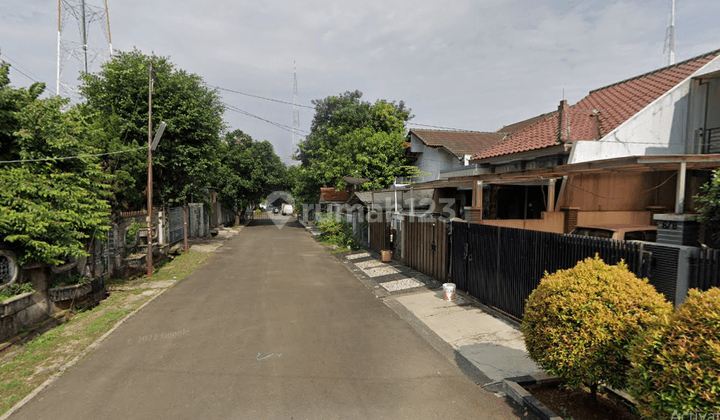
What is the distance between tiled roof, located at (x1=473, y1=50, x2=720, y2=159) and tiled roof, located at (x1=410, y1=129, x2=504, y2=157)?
5.05 metres

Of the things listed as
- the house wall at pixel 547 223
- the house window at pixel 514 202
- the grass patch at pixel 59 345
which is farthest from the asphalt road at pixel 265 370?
the house window at pixel 514 202

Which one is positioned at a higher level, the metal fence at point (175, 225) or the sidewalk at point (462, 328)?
the metal fence at point (175, 225)

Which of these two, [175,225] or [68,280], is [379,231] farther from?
[175,225]

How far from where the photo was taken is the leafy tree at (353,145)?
2102cm

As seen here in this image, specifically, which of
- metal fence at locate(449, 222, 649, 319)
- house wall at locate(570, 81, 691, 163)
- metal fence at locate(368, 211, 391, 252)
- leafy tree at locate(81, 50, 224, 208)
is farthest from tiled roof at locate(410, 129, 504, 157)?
leafy tree at locate(81, 50, 224, 208)

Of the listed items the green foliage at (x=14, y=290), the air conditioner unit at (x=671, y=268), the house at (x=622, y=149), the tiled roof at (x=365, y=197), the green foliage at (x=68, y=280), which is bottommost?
the green foliage at (x=68, y=280)

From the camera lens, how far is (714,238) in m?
3.97

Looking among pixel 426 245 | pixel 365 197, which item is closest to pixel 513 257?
pixel 426 245

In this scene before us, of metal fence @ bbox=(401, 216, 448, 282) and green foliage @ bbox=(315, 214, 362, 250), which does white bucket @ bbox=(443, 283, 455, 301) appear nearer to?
metal fence @ bbox=(401, 216, 448, 282)

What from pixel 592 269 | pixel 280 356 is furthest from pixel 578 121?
pixel 280 356

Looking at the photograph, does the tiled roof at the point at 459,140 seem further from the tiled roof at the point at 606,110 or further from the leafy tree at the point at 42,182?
the leafy tree at the point at 42,182

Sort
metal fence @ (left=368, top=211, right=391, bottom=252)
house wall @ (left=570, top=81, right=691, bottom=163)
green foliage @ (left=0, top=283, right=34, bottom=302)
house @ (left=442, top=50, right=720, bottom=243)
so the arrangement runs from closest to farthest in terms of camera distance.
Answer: green foliage @ (left=0, top=283, right=34, bottom=302) < house @ (left=442, top=50, right=720, bottom=243) < house wall @ (left=570, top=81, right=691, bottom=163) < metal fence @ (left=368, top=211, right=391, bottom=252)

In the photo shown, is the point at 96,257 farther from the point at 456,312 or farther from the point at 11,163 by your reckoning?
the point at 456,312

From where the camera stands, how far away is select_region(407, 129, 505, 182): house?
56.8 ft
